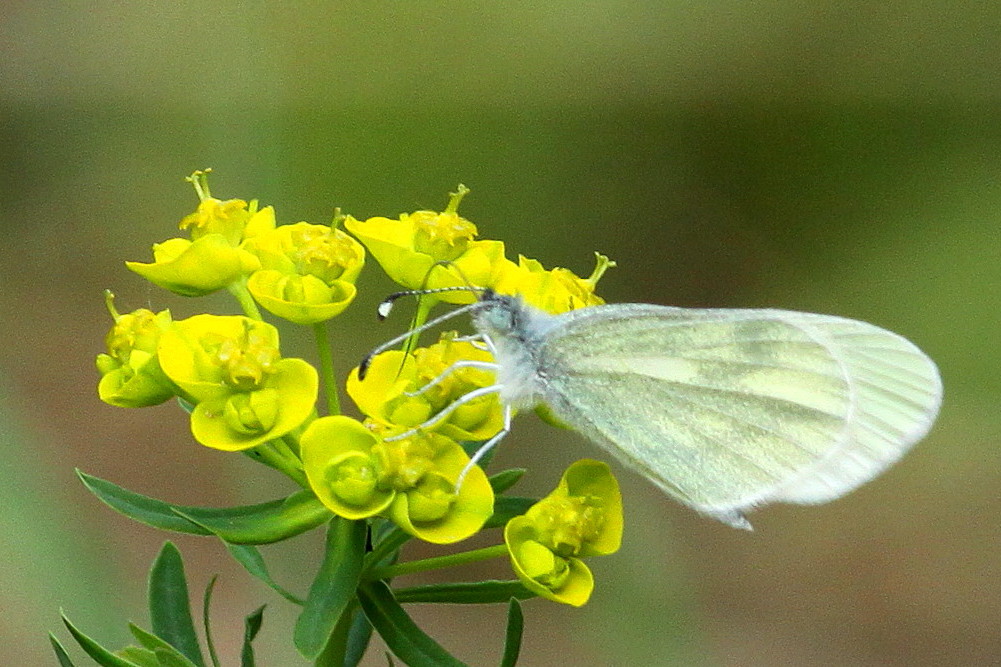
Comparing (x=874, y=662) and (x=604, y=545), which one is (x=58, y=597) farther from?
(x=874, y=662)

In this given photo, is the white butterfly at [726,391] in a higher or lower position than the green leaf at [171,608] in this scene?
higher

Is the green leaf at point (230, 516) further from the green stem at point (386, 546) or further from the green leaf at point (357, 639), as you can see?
the green leaf at point (357, 639)

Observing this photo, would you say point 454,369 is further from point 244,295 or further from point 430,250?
point 244,295

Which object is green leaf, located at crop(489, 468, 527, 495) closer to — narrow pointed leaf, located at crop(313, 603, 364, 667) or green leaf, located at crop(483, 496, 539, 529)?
green leaf, located at crop(483, 496, 539, 529)

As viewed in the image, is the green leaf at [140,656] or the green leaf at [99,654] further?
the green leaf at [140,656]

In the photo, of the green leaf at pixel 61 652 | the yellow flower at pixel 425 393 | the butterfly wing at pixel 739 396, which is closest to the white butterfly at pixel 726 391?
the butterfly wing at pixel 739 396

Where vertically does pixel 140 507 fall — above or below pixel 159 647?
above

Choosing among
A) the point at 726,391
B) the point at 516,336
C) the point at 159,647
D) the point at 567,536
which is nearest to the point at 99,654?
the point at 159,647
